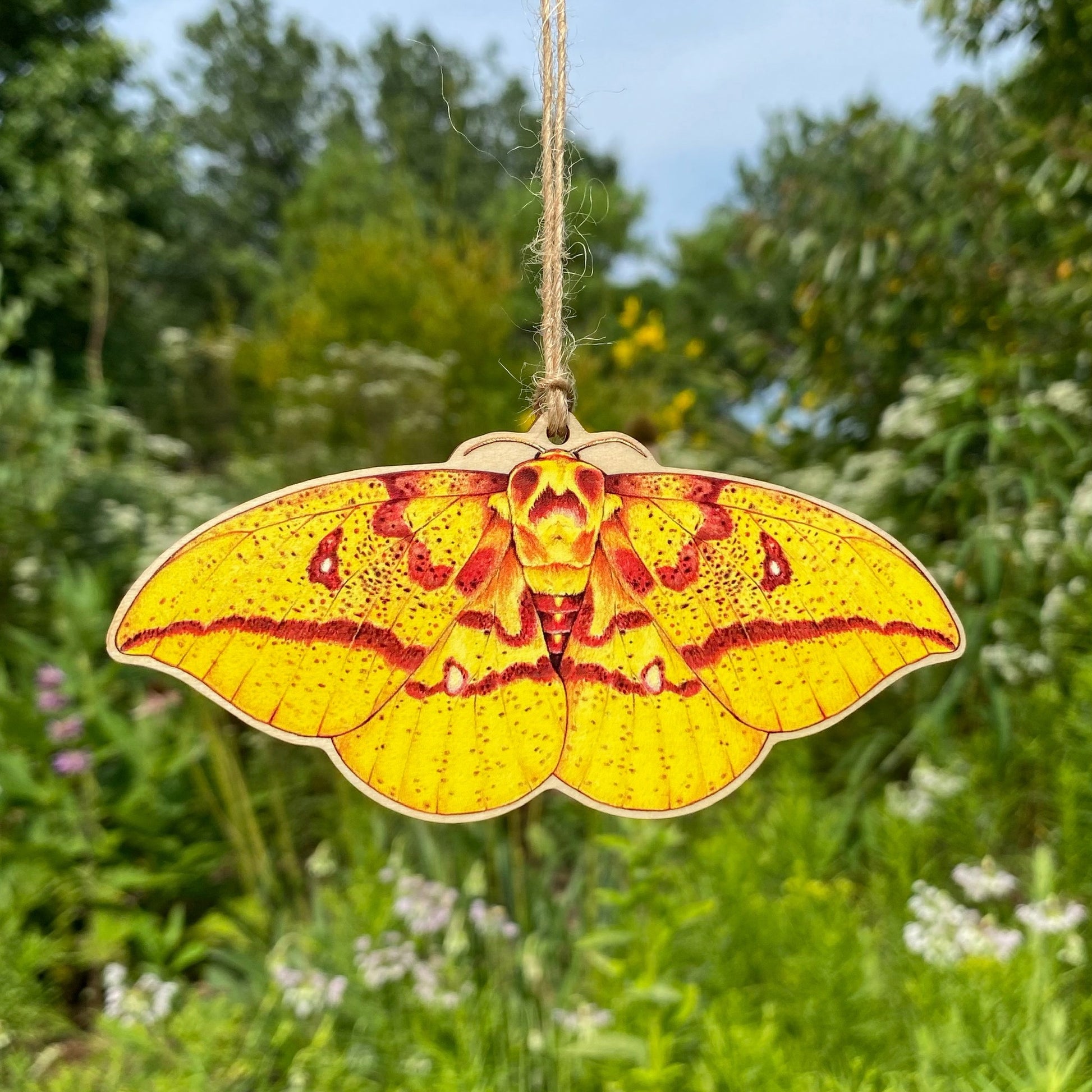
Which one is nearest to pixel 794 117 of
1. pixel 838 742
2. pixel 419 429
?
pixel 419 429

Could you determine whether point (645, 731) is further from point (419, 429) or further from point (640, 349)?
point (640, 349)

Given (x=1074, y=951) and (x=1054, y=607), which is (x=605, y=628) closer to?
(x=1074, y=951)

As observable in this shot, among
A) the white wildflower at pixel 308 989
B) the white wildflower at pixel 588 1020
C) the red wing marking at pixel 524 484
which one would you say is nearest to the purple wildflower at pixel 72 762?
the white wildflower at pixel 308 989

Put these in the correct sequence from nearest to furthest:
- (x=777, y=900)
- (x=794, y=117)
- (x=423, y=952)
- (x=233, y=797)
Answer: (x=777, y=900) → (x=423, y=952) → (x=233, y=797) → (x=794, y=117)

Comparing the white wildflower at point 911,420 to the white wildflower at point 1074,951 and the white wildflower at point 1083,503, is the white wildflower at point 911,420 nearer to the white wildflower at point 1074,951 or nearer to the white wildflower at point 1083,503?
the white wildflower at point 1083,503

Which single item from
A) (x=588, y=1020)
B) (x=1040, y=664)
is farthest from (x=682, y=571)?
(x=1040, y=664)
